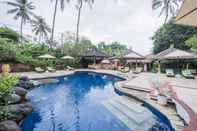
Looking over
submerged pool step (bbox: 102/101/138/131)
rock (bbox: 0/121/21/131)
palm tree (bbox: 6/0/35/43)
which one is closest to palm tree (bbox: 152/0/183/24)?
A: palm tree (bbox: 6/0/35/43)

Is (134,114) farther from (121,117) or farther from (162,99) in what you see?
(162,99)

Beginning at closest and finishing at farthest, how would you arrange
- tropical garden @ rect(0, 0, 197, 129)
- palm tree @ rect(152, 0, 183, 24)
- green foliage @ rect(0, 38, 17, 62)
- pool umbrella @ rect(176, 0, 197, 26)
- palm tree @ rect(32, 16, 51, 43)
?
pool umbrella @ rect(176, 0, 197, 26)
green foliage @ rect(0, 38, 17, 62)
tropical garden @ rect(0, 0, 197, 129)
palm tree @ rect(152, 0, 183, 24)
palm tree @ rect(32, 16, 51, 43)

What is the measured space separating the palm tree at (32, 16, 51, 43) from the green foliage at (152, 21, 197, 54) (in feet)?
90.4

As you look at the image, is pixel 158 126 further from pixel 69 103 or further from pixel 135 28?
pixel 135 28

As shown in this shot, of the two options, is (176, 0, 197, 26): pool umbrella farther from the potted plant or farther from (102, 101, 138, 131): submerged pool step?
the potted plant

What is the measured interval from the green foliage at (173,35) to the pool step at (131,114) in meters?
19.7

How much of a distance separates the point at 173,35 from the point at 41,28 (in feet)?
99.9

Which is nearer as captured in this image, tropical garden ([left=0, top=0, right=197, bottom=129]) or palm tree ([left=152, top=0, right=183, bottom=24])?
tropical garden ([left=0, top=0, right=197, bottom=129])

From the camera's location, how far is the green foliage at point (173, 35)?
2613 cm

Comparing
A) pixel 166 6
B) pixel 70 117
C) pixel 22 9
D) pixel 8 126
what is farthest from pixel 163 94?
pixel 22 9

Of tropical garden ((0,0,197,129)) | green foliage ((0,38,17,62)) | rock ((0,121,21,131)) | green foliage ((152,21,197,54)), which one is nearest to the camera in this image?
rock ((0,121,21,131))

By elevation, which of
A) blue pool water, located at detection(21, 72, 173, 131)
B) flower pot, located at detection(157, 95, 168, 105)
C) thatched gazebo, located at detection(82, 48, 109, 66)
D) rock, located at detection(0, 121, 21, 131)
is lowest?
blue pool water, located at detection(21, 72, 173, 131)

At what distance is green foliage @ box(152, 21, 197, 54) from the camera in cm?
2613

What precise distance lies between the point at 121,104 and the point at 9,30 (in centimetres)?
2643
